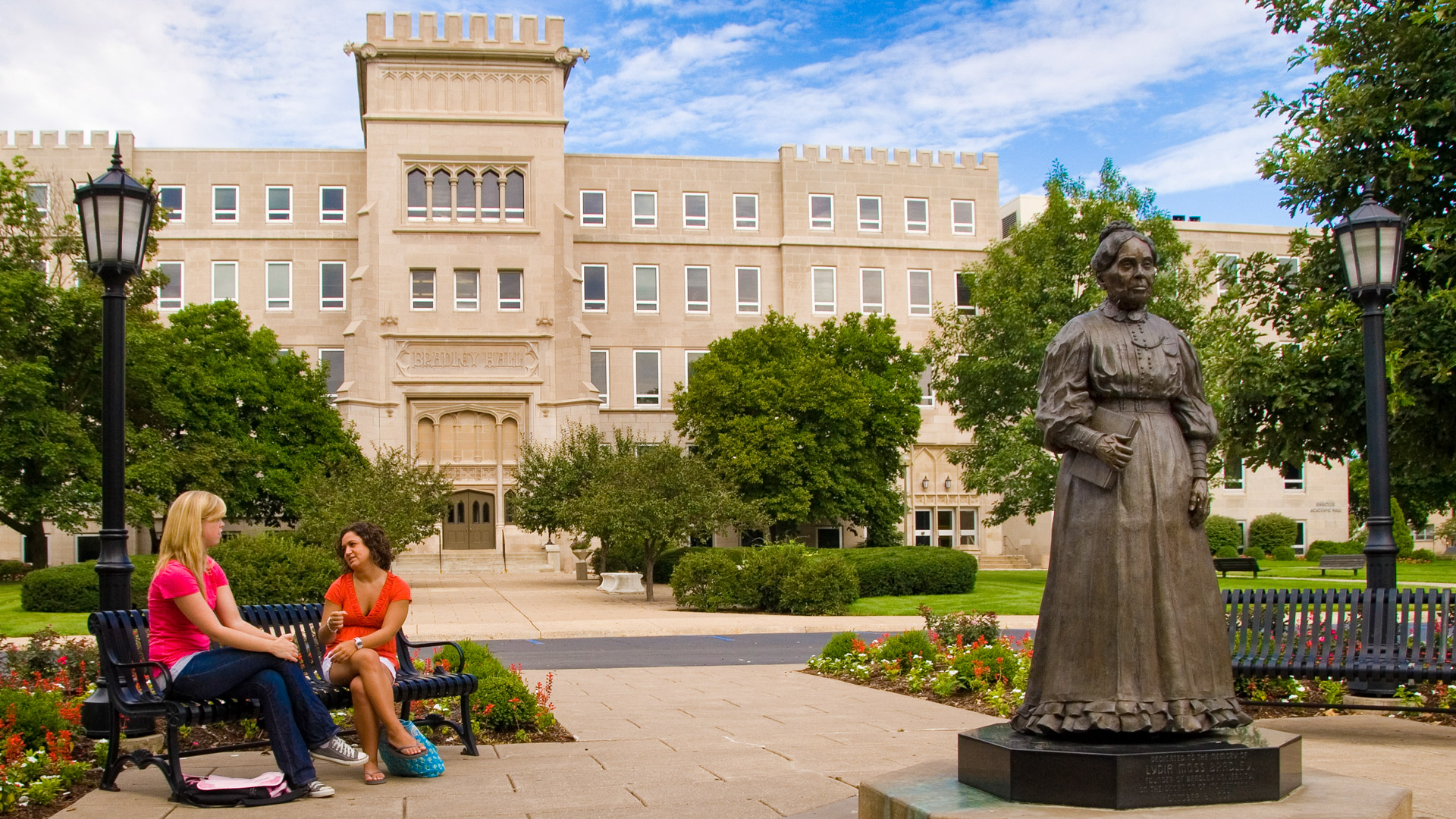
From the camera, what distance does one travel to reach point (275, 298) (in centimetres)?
5147

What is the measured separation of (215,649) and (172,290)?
4857 centimetres

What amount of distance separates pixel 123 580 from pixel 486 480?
40.8m

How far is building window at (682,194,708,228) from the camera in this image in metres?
54.3

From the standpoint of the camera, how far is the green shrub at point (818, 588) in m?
24.9

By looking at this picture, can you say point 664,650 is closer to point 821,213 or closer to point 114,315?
point 114,315

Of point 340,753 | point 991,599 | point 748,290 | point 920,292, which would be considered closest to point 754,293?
point 748,290

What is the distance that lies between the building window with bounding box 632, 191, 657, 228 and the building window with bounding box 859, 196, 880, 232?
9063 millimetres

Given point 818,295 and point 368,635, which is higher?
point 818,295

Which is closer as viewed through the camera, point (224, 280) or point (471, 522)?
point (471, 522)


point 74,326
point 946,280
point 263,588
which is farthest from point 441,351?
point 263,588

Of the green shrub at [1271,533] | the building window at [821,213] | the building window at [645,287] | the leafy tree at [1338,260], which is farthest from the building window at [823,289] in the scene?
the leafy tree at [1338,260]

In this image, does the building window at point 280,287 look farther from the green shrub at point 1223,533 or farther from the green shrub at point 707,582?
the green shrub at point 1223,533

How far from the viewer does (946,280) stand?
181 feet

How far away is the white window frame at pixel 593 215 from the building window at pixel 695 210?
135 inches
